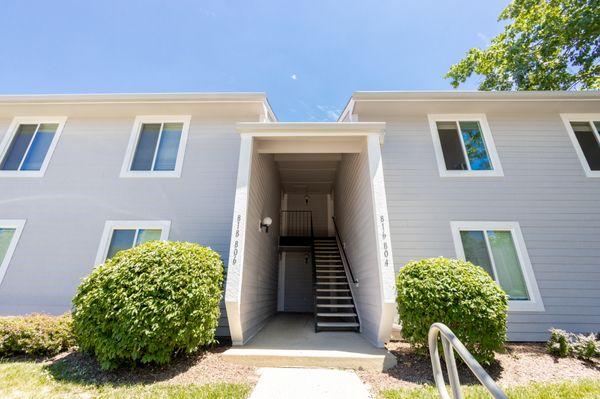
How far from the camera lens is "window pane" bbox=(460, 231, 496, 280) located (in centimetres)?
559

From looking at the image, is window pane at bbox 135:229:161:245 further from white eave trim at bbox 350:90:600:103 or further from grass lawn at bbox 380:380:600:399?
Result: white eave trim at bbox 350:90:600:103

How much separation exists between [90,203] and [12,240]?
6.24 feet

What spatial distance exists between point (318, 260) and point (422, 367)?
5.10 meters

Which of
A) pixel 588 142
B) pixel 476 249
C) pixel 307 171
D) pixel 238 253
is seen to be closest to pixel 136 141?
pixel 238 253

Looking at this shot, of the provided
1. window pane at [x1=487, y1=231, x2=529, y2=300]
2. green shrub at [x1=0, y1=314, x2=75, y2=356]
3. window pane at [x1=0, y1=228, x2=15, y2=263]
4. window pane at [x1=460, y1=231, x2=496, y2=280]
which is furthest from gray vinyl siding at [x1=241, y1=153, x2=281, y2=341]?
window pane at [x1=0, y1=228, x2=15, y2=263]

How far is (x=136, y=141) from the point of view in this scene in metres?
6.95

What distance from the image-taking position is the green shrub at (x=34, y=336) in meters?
4.05

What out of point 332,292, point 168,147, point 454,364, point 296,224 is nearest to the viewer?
point 454,364

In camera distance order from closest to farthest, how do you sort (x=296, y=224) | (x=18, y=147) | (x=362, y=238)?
(x=362, y=238) → (x=18, y=147) → (x=296, y=224)

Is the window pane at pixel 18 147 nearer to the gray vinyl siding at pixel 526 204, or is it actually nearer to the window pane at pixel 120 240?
the window pane at pixel 120 240

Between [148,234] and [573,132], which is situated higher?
[573,132]

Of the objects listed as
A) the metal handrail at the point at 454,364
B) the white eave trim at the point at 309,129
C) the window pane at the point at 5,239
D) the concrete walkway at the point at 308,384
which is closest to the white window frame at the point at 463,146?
the white eave trim at the point at 309,129

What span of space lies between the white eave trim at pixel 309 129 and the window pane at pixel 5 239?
6319 mm

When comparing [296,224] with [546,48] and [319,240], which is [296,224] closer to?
[319,240]
